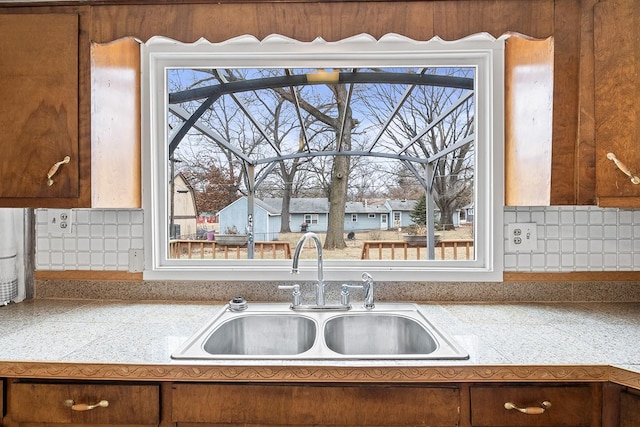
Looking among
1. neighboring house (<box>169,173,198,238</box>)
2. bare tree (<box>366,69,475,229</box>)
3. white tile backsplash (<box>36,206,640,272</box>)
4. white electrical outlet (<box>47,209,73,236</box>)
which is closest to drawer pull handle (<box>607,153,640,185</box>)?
white tile backsplash (<box>36,206,640,272</box>)

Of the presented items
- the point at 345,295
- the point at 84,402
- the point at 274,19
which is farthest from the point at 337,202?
the point at 84,402

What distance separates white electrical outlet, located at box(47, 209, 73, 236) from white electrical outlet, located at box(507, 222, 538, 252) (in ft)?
6.46

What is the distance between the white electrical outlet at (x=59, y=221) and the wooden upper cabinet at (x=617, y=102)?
2128 mm

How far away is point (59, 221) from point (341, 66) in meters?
1.46

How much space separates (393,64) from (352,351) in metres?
1.28

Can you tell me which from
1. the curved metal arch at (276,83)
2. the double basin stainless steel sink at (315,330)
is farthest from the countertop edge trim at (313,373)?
the curved metal arch at (276,83)

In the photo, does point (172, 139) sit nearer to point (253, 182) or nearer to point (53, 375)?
point (253, 182)

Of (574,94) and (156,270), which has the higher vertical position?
(574,94)

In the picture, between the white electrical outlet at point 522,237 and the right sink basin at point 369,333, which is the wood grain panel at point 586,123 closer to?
the white electrical outlet at point 522,237

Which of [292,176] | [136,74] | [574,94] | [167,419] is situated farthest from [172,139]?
[574,94]

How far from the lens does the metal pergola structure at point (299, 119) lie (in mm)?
1854


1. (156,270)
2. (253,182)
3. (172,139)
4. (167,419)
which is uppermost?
(172,139)

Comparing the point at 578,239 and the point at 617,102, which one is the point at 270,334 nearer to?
the point at 578,239

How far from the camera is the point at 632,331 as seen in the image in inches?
51.2
